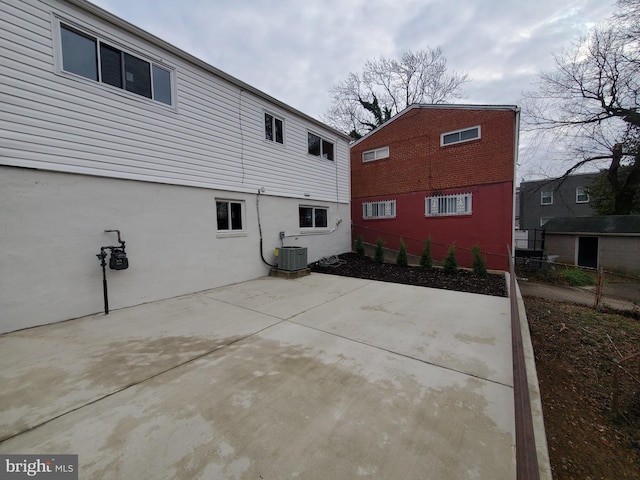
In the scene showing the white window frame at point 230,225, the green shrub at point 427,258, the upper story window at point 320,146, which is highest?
the upper story window at point 320,146

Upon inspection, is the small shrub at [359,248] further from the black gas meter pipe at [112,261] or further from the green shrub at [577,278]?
the green shrub at [577,278]

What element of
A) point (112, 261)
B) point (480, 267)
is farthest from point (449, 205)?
point (112, 261)

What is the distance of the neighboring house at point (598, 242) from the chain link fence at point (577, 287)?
170cm

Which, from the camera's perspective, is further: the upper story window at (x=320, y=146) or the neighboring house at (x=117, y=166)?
the upper story window at (x=320, y=146)

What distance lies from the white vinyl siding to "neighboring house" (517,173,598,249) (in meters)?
22.0

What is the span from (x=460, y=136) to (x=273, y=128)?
25.1ft

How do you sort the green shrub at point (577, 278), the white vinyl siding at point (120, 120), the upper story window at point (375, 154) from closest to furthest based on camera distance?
the white vinyl siding at point (120, 120) → the green shrub at point (577, 278) → the upper story window at point (375, 154)

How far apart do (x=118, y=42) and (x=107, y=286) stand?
4.59m

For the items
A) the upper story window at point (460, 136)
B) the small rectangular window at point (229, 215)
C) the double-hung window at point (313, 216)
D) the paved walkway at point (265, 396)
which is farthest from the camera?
the upper story window at point (460, 136)

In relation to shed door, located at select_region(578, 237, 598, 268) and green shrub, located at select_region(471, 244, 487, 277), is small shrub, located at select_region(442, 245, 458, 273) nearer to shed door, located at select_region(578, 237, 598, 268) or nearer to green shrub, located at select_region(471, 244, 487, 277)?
green shrub, located at select_region(471, 244, 487, 277)

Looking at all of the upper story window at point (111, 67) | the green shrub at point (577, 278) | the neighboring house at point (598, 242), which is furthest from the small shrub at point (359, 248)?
the neighboring house at point (598, 242)

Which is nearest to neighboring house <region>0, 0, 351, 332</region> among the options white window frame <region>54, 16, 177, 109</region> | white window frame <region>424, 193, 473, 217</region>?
white window frame <region>54, 16, 177, 109</region>

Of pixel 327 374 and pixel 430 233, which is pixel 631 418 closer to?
pixel 327 374

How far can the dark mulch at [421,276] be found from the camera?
6664 millimetres
